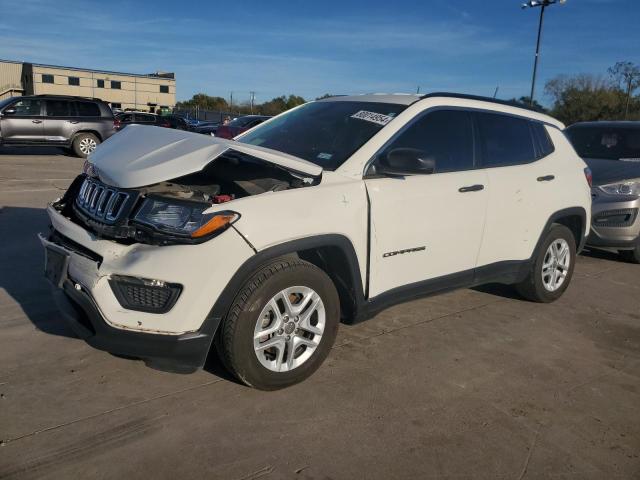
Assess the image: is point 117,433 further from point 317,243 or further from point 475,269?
point 475,269

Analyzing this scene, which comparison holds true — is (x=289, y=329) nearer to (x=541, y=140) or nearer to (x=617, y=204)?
(x=541, y=140)

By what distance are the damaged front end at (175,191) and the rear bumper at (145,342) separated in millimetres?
422

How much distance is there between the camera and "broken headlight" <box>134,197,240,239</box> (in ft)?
9.61

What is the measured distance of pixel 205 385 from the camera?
133 inches

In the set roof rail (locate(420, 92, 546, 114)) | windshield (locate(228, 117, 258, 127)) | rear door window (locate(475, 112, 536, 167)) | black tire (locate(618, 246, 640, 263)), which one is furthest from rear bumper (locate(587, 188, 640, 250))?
windshield (locate(228, 117, 258, 127))

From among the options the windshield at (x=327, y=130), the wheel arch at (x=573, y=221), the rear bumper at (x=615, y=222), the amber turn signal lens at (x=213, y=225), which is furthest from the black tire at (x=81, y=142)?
the amber turn signal lens at (x=213, y=225)

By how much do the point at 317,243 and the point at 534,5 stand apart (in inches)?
1160

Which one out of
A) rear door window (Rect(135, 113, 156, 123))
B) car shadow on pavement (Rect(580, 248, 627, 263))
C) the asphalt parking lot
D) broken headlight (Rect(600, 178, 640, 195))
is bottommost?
the asphalt parking lot

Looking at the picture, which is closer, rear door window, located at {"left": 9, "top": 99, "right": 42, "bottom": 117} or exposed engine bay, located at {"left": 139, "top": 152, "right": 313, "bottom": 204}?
exposed engine bay, located at {"left": 139, "top": 152, "right": 313, "bottom": 204}

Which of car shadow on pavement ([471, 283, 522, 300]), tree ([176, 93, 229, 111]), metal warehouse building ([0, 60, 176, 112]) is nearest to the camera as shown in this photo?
car shadow on pavement ([471, 283, 522, 300])

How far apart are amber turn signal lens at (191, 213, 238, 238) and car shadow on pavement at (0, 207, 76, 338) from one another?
1605 millimetres

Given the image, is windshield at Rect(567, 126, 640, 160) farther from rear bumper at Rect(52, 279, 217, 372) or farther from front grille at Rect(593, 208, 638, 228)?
rear bumper at Rect(52, 279, 217, 372)

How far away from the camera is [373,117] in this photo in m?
4.05

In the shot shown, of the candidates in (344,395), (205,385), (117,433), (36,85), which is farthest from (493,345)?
(36,85)
